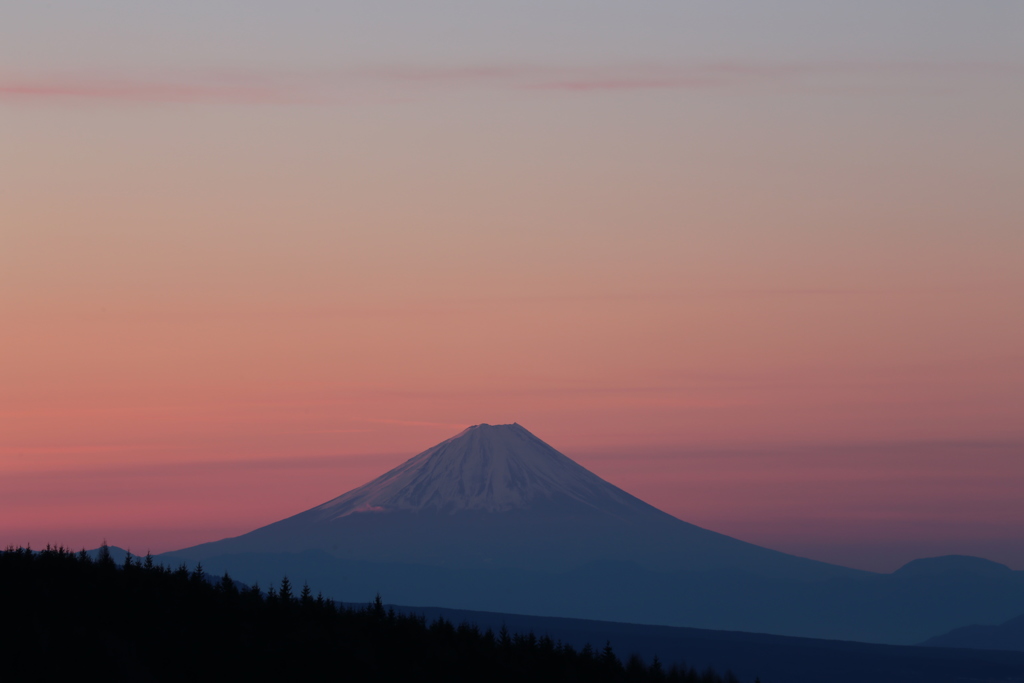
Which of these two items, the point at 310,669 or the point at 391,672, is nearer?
the point at 310,669

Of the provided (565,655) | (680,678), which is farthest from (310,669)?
(680,678)

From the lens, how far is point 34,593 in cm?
5356

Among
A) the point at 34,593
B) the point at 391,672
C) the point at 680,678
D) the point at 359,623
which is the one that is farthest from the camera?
the point at 680,678

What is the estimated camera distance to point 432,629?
82125 millimetres

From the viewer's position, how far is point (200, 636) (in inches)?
2344

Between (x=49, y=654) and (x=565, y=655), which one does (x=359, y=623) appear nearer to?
(x=565, y=655)

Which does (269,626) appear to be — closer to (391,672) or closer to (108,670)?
(391,672)

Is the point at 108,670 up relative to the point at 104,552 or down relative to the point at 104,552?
down

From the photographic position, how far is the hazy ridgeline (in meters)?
49.8

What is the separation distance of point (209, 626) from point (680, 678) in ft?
134

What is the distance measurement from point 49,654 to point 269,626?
63.2ft

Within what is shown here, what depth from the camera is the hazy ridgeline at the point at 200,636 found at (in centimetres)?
4975

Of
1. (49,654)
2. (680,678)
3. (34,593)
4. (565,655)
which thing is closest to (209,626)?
(34,593)

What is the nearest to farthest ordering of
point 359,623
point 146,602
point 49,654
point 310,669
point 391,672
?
point 49,654, point 146,602, point 310,669, point 391,672, point 359,623
